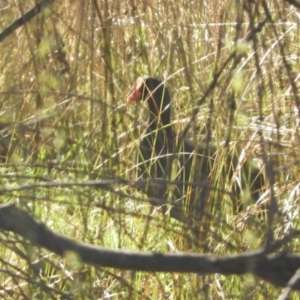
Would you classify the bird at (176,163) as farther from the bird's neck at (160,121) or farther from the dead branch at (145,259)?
the dead branch at (145,259)

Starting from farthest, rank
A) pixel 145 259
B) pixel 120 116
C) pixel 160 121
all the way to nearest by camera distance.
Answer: pixel 160 121
pixel 120 116
pixel 145 259

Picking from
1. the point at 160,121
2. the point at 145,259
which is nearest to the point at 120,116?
the point at 145,259

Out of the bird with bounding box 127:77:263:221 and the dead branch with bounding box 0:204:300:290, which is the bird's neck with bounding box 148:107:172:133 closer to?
the bird with bounding box 127:77:263:221

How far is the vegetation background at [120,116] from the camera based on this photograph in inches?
51.6

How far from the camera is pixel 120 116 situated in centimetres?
169

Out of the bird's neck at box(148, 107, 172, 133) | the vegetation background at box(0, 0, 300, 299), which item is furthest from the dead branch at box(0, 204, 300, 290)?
the bird's neck at box(148, 107, 172, 133)

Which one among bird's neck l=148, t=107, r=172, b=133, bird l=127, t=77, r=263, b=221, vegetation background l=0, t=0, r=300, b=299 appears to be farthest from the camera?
bird's neck l=148, t=107, r=172, b=133

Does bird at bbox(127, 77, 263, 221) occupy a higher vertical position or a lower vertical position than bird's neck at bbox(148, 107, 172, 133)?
lower

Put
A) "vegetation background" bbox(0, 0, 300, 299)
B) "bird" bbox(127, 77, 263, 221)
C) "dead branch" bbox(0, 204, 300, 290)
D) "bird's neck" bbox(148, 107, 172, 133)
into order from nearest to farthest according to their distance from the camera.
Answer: "dead branch" bbox(0, 204, 300, 290) < "vegetation background" bbox(0, 0, 300, 299) < "bird" bbox(127, 77, 263, 221) < "bird's neck" bbox(148, 107, 172, 133)

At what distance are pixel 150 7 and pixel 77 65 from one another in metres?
0.39

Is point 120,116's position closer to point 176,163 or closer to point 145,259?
point 145,259

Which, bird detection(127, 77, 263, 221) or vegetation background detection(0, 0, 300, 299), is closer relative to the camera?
vegetation background detection(0, 0, 300, 299)

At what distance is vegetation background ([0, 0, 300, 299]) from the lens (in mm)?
1311

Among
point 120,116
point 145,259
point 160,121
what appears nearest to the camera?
point 145,259
